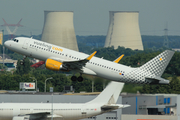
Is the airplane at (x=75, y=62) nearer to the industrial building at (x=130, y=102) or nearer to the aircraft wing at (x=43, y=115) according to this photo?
the aircraft wing at (x=43, y=115)

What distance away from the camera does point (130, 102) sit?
101 metres

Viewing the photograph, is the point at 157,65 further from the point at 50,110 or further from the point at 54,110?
the point at 50,110

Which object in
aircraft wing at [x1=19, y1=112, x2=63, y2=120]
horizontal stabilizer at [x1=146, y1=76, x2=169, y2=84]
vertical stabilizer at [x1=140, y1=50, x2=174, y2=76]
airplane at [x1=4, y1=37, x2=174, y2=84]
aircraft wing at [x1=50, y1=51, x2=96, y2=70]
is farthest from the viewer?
vertical stabilizer at [x1=140, y1=50, x2=174, y2=76]

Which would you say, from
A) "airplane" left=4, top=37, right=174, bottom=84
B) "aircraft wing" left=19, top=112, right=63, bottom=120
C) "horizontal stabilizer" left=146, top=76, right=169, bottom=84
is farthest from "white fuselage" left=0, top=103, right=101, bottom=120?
"horizontal stabilizer" left=146, top=76, right=169, bottom=84

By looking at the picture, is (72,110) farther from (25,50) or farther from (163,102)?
(163,102)

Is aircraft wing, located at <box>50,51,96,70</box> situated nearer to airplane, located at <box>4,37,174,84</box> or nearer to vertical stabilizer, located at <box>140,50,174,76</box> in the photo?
airplane, located at <box>4,37,174,84</box>

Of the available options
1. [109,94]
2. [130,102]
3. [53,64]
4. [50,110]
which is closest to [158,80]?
[109,94]

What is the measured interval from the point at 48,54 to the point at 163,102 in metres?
55.5

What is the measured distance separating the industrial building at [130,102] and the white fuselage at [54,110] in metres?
14.3

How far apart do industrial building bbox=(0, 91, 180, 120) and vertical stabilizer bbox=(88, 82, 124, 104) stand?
12671mm

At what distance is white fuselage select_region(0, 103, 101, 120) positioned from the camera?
73312mm

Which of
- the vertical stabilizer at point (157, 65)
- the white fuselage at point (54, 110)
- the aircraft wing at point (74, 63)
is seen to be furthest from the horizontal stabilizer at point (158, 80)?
the aircraft wing at point (74, 63)

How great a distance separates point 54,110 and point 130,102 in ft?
102

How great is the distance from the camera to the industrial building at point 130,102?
9100cm
